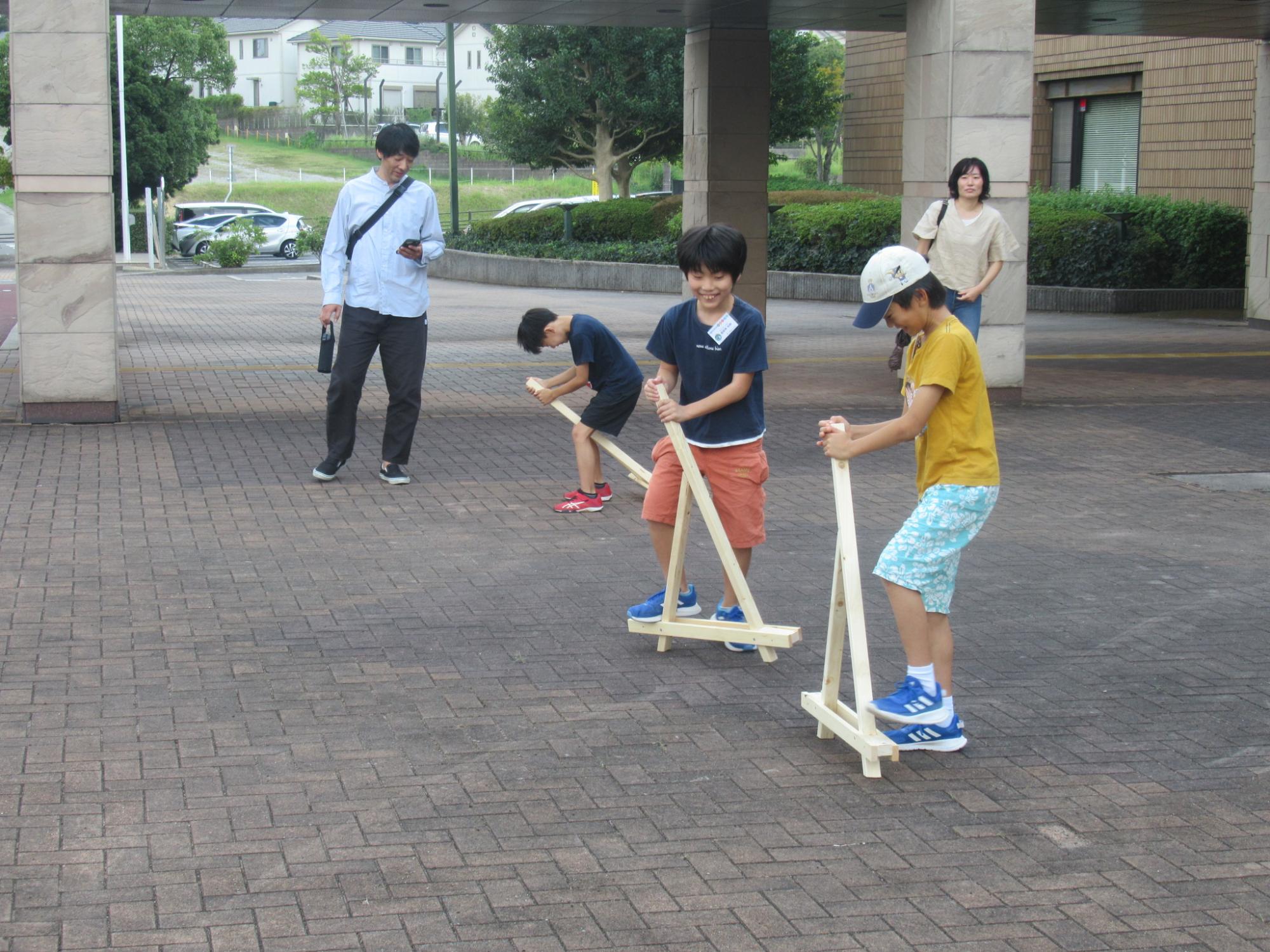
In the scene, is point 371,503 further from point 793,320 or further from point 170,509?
point 793,320

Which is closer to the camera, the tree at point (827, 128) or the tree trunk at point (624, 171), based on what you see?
the tree trunk at point (624, 171)

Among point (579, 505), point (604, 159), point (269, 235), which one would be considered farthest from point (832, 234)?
point (269, 235)

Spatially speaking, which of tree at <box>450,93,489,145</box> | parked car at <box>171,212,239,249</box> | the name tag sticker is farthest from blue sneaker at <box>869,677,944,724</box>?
tree at <box>450,93,489,145</box>

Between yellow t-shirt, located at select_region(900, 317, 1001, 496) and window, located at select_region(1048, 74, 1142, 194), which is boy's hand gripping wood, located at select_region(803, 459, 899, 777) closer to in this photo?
yellow t-shirt, located at select_region(900, 317, 1001, 496)

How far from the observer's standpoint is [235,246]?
3359 centimetres

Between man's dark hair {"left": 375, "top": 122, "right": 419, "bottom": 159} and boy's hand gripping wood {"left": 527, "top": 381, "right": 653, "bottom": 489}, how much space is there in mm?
1513

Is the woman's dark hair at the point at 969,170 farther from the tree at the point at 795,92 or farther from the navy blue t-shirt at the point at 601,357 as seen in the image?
the tree at the point at 795,92

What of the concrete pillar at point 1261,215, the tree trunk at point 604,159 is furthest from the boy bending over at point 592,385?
the tree trunk at point 604,159

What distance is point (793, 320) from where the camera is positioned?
67.2ft

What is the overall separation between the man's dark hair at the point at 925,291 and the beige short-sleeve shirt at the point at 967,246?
6.27 m

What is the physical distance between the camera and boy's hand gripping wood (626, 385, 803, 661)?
5266mm

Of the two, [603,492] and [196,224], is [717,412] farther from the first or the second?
[196,224]

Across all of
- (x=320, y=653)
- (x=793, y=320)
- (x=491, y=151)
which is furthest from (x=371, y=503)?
(x=491, y=151)

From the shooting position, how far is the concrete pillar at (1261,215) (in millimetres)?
17750
